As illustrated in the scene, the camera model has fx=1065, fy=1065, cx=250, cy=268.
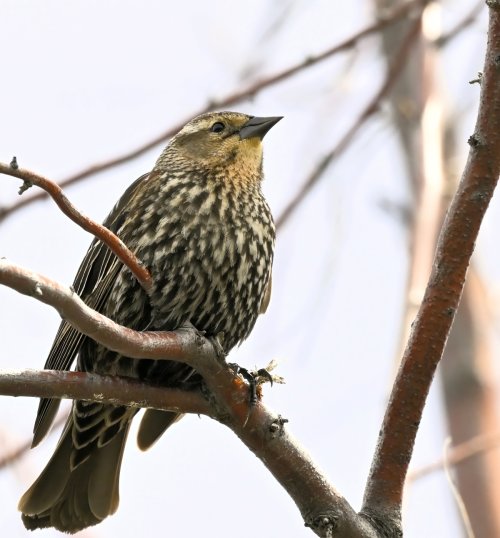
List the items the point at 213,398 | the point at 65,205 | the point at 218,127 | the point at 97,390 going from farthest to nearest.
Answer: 1. the point at 218,127
2. the point at 213,398
3. the point at 97,390
4. the point at 65,205

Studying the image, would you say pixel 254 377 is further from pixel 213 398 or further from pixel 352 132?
pixel 352 132

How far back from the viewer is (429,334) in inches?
97.3

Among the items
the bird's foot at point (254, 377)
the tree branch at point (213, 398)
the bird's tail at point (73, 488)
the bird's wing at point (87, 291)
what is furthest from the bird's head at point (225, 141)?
the tree branch at point (213, 398)

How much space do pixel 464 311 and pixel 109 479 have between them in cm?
175

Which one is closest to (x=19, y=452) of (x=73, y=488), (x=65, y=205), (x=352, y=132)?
(x=73, y=488)

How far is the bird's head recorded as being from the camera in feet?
12.0

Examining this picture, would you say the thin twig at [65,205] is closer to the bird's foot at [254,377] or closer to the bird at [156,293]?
the bird's foot at [254,377]

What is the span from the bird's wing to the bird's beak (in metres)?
0.46

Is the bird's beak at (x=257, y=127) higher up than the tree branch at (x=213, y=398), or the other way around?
the bird's beak at (x=257, y=127)

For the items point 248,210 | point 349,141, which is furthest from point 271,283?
point 349,141

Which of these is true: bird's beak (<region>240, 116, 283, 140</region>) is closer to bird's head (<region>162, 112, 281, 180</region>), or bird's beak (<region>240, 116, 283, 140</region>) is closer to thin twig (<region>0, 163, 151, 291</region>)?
bird's head (<region>162, 112, 281, 180</region>)

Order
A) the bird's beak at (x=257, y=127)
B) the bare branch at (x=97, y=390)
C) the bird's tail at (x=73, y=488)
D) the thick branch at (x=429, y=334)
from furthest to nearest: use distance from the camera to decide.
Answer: the bird's beak at (x=257, y=127) < the bird's tail at (x=73, y=488) < the thick branch at (x=429, y=334) < the bare branch at (x=97, y=390)

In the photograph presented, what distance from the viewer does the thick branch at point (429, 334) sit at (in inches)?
93.7

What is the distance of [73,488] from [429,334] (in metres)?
1.43
